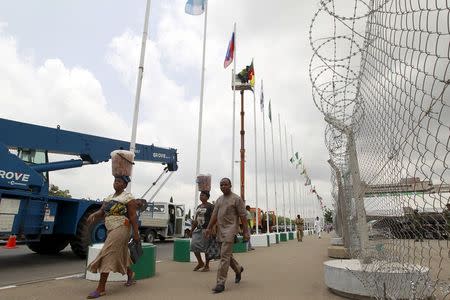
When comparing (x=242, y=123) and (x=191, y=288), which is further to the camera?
(x=242, y=123)

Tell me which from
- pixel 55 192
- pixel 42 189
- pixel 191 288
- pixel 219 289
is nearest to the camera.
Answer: pixel 219 289

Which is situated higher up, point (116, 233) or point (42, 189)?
point (42, 189)

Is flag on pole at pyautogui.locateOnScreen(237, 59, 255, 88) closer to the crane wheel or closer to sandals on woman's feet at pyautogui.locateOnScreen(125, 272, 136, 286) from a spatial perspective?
the crane wheel

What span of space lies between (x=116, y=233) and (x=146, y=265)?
68.0 inches

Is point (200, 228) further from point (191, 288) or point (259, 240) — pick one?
point (259, 240)

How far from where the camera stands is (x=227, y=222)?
583 cm

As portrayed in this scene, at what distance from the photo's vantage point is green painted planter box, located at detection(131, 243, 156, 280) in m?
6.43

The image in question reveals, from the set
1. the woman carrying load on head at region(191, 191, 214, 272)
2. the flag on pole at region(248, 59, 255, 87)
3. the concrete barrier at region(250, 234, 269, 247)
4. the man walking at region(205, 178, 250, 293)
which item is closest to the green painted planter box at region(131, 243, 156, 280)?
the woman carrying load on head at region(191, 191, 214, 272)

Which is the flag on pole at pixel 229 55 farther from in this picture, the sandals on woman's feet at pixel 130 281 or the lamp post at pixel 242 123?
the sandals on woman's feet at pixel 130 281

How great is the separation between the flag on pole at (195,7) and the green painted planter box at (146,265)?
8.58 metres

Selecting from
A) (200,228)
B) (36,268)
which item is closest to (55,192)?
(36,268)

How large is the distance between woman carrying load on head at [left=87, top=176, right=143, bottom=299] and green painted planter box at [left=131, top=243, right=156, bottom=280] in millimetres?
1116

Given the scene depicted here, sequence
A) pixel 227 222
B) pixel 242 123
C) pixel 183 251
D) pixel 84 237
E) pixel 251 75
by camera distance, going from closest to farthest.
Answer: pixel 227 222 < pixel 183 251 < pixel 84 237 < pixel 242 123 < pixel 251 75

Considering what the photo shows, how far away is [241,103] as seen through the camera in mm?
18656
